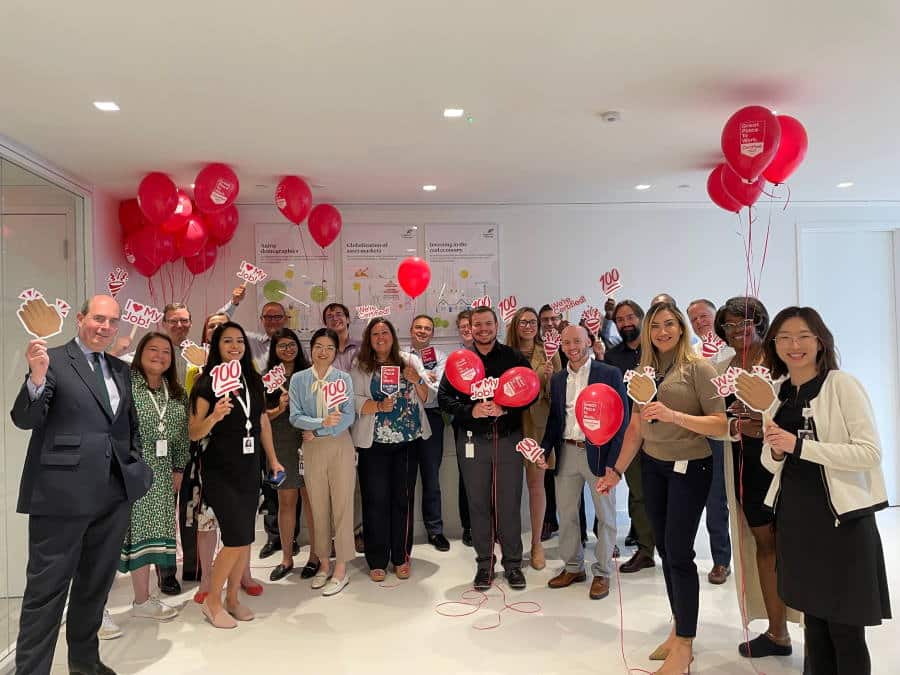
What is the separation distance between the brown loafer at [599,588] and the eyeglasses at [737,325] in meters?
1.56

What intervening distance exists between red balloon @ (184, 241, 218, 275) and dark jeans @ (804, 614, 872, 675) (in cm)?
453

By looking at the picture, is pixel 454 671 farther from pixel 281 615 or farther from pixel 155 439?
pixel 155 439

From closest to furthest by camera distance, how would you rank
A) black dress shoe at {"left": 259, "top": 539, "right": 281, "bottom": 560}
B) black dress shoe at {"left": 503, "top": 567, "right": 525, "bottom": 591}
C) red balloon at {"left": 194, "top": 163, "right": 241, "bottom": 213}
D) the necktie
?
the necktie < black dress shoe at {"left": 503, "top": 567, "right": 525, "bottom": 591} < red balloon at {"left": 194, "top": 163, "right": 241, "bottom": 213} < black dress shoe at {"left": 259, "top": 539, "right": 281, "bottom": 560}

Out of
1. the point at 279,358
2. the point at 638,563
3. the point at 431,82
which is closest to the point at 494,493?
the point at 638,563

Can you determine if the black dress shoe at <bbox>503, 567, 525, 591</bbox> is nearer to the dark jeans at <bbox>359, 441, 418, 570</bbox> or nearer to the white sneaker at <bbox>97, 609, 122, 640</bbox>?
the dark jeans at <bbox>359, 441, 418, 570</bbox>

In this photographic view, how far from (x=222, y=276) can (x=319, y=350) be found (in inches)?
81.9

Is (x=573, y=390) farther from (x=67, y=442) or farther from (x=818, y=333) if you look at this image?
(x=67, y=442)

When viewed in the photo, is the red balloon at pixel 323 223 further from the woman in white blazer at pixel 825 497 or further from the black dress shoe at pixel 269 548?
the woman in white blazer at pixel 825 497

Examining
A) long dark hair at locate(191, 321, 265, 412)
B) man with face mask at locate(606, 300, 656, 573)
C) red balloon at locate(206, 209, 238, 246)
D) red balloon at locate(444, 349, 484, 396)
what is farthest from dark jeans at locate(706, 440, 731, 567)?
red balloon at locate(206, 209, 238, 246)

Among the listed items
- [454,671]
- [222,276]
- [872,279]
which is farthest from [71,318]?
[872,279]

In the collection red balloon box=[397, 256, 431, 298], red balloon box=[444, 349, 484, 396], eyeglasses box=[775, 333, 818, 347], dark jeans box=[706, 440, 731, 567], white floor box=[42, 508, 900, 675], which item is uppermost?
red balloon box=[397, 256, 431, 298]

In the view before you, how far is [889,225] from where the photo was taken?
576cm

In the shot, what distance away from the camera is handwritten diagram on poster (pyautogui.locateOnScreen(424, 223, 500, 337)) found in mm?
5496

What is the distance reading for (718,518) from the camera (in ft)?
12.1
